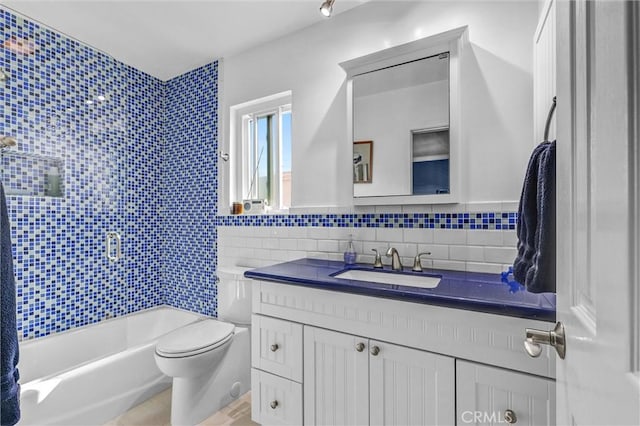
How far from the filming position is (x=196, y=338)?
1.88 meters

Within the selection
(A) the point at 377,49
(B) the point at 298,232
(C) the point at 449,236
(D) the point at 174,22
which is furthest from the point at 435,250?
(D) the point at 174,22

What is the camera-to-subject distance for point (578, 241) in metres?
0.50

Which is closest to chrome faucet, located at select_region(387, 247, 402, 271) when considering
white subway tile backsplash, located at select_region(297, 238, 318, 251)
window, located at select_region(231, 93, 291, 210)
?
white subway tile backsplash, located at select_region(297, 238, 318, 251)

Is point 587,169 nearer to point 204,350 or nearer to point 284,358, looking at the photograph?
point 284,358

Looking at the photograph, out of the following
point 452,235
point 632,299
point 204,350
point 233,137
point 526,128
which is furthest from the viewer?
point 233,137

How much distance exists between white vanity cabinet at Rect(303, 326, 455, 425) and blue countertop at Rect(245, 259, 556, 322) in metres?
0.21

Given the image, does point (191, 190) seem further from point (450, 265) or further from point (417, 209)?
point (450, 265)

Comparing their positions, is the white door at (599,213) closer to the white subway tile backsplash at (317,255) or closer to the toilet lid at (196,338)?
the white subway tile backsplash at (317,255)

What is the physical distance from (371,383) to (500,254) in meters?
0.87

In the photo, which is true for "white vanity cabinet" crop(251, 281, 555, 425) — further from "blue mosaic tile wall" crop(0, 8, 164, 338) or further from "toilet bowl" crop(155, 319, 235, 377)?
"blue mosaic tile wall" crop(0, 8, 164, 338)

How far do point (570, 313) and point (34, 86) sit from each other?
10.0 feet

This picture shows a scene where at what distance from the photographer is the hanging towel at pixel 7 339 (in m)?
0.76

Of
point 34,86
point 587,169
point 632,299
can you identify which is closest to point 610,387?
point 632,299

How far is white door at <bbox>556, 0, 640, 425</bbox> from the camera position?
322 mm
